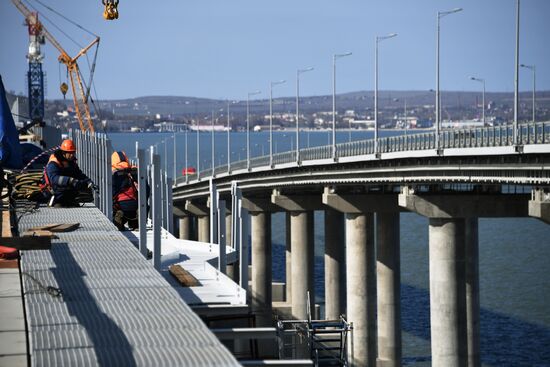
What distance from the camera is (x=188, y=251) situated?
35.6 metres

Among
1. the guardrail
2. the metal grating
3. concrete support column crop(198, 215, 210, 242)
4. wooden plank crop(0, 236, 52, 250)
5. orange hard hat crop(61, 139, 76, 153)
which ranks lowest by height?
concrete support column crop(198, 215, 210, 242)

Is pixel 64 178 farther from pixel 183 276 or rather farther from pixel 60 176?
pixel 183 276

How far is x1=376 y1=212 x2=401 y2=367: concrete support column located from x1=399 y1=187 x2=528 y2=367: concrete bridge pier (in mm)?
6638

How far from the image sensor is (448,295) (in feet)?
262

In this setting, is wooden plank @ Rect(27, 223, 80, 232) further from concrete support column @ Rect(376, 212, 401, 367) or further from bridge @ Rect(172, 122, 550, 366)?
concrete support column @ Rect(376, 212, 401, 367)

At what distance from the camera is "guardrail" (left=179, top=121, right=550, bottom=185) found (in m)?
72.9

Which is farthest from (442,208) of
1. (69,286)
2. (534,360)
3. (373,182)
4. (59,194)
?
(69,286)

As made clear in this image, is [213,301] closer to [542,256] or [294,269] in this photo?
[294,269]

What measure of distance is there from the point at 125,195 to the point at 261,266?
88927mm

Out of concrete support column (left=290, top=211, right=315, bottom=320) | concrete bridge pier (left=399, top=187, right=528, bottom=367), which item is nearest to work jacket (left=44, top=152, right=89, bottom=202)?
concrete bridge pier (left=399, top=187, right=528, bottom=367)

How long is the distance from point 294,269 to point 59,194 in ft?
262

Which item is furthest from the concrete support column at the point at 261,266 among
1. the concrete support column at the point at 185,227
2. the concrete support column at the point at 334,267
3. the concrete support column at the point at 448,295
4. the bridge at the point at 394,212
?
the concrete support column at the point at 185,227

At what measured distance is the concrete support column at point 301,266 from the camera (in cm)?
11469

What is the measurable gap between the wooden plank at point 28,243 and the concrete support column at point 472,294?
2228 inches
